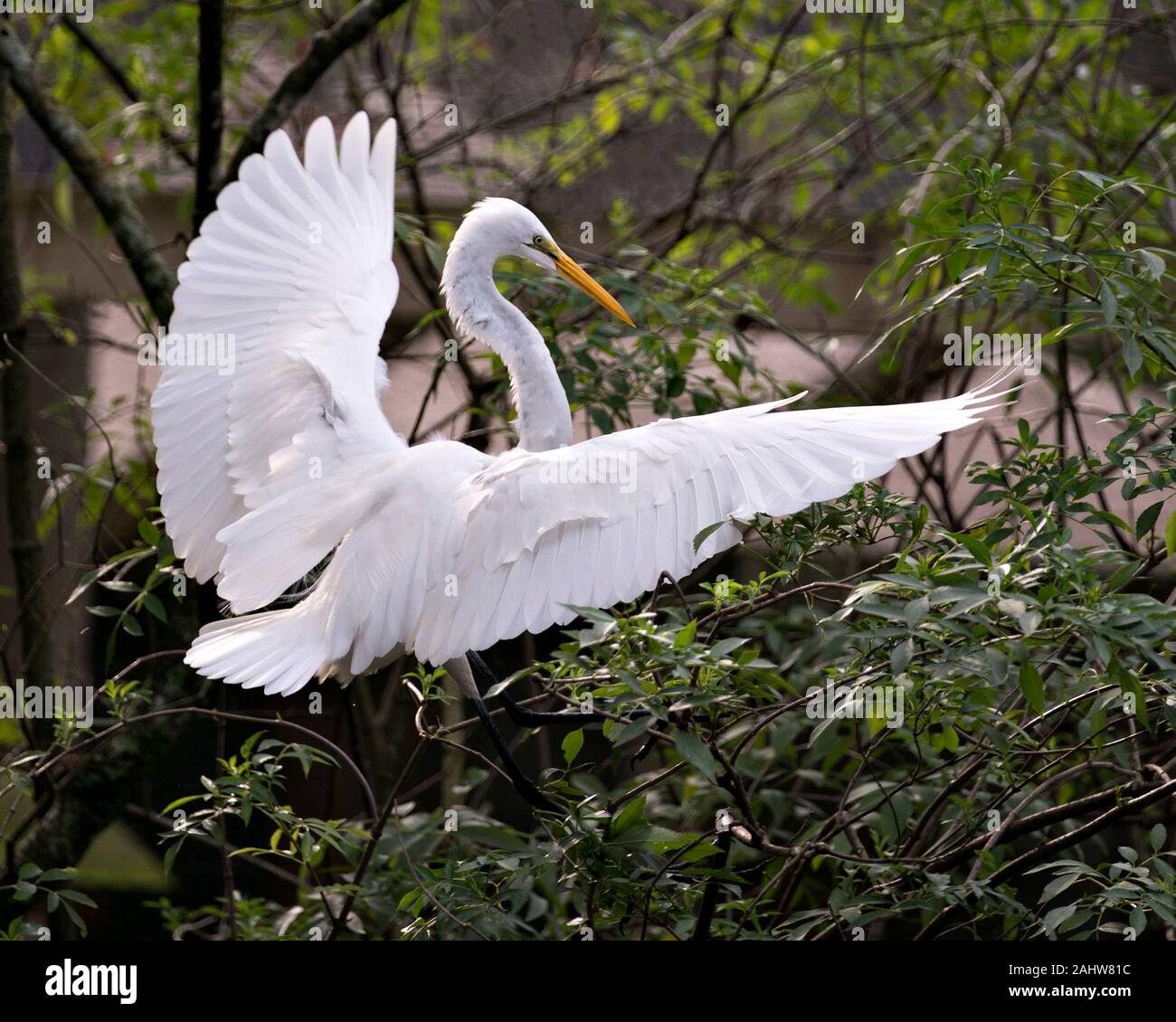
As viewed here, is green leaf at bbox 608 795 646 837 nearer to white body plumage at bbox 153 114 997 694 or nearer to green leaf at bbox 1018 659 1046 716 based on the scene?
white body plumage at bbox 153 114 997 694

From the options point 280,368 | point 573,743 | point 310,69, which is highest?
point 310,69

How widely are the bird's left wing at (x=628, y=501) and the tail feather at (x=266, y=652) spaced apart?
16 centimetres

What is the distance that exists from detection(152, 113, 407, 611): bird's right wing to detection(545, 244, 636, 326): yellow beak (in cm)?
29

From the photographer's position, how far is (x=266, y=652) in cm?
177

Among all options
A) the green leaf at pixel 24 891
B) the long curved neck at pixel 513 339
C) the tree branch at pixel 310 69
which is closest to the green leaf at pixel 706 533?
the long curved neck at pixel 513 339

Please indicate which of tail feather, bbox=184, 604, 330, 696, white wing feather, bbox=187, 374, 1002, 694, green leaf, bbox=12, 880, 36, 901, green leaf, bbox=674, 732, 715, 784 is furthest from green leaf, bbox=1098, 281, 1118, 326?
green leaf, bbox=12, 880, 36, 901

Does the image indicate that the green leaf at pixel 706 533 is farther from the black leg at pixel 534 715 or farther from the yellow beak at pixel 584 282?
the yellow beak at pixel 584 282

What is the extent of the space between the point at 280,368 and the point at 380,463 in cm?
28

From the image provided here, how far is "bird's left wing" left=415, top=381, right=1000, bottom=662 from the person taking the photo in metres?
1.57

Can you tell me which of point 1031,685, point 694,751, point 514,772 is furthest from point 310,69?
point 1031,685

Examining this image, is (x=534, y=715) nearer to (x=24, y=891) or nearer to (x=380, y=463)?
(x=380, y=463)

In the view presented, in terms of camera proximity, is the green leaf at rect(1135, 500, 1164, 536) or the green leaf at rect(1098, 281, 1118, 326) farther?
the green leaf at rect(1135, 500, 1164, 536)

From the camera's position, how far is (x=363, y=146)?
2.20m

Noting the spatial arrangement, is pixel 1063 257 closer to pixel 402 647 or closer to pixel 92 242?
pixel 402 647
